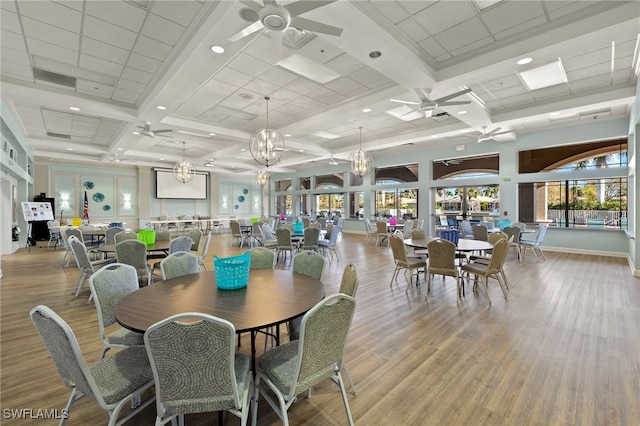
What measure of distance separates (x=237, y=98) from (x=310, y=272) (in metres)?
4.64

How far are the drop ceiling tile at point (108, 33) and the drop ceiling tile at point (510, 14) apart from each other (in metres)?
4.57

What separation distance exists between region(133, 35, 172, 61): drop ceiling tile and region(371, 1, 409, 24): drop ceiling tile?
295 centimetres

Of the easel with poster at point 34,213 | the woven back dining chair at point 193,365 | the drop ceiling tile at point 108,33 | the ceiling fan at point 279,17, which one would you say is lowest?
the woven back dining chair at point 193,365

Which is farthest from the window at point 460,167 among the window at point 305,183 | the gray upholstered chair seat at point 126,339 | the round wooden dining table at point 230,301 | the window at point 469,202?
the gray upholstered chair seat at point 126,339

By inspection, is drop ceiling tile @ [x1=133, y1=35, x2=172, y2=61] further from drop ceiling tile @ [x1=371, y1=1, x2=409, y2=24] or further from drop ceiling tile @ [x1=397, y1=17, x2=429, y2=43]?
drop ceiling tile @ [x1=397, y1=17, x2=429, y2=43]

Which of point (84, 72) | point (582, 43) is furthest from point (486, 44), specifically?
point (84, 72)

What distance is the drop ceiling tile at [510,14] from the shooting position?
11.2ft

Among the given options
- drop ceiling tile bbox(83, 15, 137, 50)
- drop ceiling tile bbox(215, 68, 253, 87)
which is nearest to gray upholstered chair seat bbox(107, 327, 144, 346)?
drop ceiling tile bbox(83, 15, 137, 50)

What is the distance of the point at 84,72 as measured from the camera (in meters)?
4.91

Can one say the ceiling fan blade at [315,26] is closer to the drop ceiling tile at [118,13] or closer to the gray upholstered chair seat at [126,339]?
the drop ceiling tile at [118,13]

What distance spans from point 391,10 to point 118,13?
10.6 feet

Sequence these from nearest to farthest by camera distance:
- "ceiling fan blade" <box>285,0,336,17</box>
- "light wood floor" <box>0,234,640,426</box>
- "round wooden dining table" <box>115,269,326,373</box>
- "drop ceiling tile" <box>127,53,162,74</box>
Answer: "round wooden dining table" <box>115,269,326,373</box> → "light wood floor" <box>0,234,640,426</box> → "ceiling fan blade" <box>285,0,336,17</box> → "drop ceiling tile" <box>127,53,162,74</box>

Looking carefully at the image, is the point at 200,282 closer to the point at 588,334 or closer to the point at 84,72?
the point at 588,334

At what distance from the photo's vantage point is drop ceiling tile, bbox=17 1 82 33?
3.30 m
